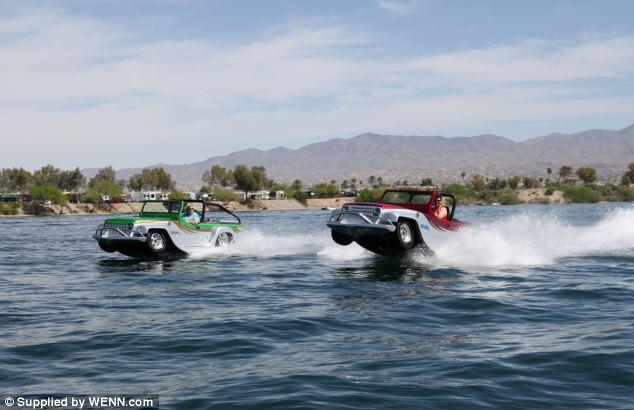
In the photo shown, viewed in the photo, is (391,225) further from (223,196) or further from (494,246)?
(223,196)

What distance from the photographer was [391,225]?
21.3 m

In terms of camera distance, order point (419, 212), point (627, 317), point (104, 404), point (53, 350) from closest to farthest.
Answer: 1. point (104, 404)
2. point (53, 350)
3. point (627, 317)
4. point (419, 212)

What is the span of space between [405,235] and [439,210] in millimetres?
1879

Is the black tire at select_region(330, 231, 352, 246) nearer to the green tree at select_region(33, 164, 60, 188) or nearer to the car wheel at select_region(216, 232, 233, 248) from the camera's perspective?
the car wheel at select_region(216, 232, 233, 248)

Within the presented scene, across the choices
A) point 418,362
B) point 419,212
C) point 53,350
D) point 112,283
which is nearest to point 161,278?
point 112,283

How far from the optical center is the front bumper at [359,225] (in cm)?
2122

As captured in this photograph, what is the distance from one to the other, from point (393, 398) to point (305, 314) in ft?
19.1

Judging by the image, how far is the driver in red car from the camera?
2303 cm

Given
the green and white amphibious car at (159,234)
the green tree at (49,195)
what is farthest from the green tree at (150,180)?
the green and white amphibious car at (159,234)

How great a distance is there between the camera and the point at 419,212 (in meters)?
22.3

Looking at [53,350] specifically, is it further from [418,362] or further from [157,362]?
[418,362]

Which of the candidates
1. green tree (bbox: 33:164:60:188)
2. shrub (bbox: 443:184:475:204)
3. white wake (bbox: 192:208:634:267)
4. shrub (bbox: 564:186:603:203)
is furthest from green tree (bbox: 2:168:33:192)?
white wake (bbox: 192:208:634:267)

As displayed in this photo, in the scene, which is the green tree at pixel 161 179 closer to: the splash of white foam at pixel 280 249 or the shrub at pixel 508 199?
the shrub at pixel 508 199

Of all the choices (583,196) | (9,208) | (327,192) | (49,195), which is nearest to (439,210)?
(9,208)
